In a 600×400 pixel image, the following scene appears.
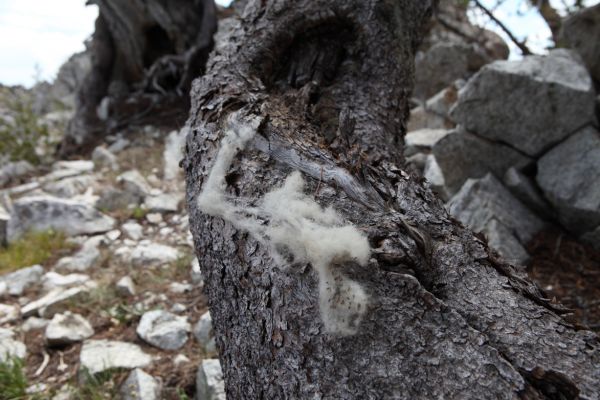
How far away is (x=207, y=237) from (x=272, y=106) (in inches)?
20.1

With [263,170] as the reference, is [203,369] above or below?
below

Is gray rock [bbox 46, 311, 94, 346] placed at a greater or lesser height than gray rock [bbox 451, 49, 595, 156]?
lesser

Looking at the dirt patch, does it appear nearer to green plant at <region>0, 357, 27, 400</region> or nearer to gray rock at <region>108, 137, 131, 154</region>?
green plant at <region>0, 357, 27, 400</region>

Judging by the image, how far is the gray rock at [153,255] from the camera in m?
3.74

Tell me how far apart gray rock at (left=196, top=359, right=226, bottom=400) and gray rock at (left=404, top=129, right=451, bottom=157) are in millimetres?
2672

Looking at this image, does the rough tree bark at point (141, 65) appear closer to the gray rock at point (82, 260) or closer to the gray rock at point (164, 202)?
the gray rock at point (164, 202)

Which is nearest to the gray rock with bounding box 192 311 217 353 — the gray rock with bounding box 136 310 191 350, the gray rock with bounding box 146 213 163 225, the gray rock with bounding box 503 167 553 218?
the gray rock with bounding box 136 310 191 350

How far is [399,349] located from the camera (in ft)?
3.44

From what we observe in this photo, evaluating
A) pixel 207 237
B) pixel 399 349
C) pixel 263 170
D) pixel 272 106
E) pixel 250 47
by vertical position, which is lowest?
pixel 399 349

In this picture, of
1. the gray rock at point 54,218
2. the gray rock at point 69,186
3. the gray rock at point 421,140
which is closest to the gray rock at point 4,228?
the gray rock at point 54,218

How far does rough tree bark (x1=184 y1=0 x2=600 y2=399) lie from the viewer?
1.02 meters

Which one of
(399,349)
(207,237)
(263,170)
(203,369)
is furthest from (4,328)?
(399,349)

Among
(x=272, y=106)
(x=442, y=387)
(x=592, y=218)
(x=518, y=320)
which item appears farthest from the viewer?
(x=592, y=218)

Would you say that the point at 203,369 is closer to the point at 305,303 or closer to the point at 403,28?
the point at 305,303
